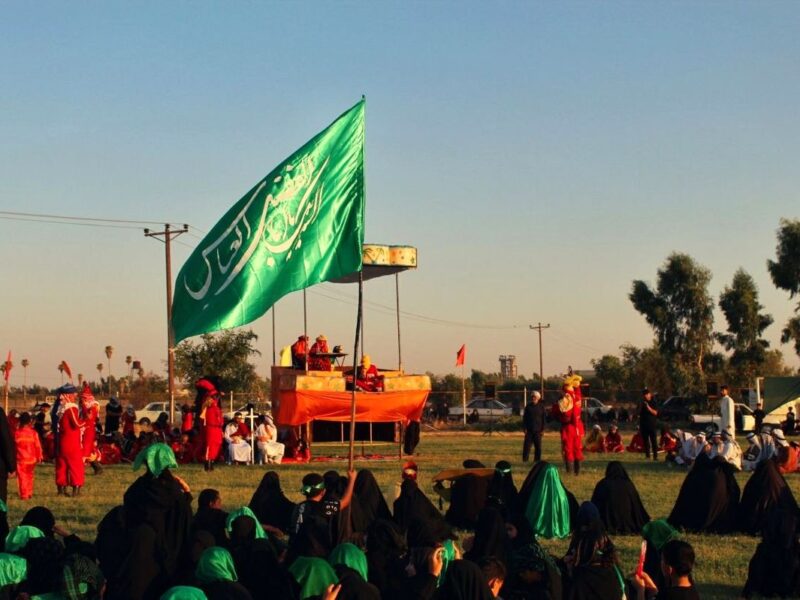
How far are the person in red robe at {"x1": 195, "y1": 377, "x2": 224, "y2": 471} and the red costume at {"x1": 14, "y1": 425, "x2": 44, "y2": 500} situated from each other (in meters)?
3.76

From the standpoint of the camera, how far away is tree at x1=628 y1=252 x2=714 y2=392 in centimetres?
5447

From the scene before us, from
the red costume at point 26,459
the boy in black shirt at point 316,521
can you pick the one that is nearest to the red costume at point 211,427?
the red costume at point 26,459

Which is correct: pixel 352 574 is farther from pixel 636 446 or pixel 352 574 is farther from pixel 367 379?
pixel 636 446

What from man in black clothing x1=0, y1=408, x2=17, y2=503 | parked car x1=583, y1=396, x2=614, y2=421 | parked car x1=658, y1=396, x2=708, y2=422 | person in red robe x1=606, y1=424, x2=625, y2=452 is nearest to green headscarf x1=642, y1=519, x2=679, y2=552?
man in black clothing x1=0, y1=408, x2=17, y2=503

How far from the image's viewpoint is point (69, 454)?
638 inches

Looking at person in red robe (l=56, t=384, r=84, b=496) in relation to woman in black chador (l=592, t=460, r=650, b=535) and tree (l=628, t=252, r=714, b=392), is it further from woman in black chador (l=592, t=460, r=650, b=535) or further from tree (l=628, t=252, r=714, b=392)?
tree (l=628, t=252, r=714, b=392)

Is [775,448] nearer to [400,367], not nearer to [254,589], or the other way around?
[400,367]

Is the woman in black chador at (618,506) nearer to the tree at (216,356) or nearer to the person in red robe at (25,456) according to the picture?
the person in red robe at (25,456)

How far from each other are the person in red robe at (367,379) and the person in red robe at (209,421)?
10.6 feet

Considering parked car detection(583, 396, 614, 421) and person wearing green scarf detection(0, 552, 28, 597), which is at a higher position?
parked car detection(583, 396, 614, 421)

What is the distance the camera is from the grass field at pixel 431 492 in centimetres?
1056

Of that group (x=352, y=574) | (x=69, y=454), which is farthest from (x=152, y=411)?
(x=352, y=574)

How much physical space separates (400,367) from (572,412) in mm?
A: 6539

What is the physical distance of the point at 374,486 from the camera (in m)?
11.5
